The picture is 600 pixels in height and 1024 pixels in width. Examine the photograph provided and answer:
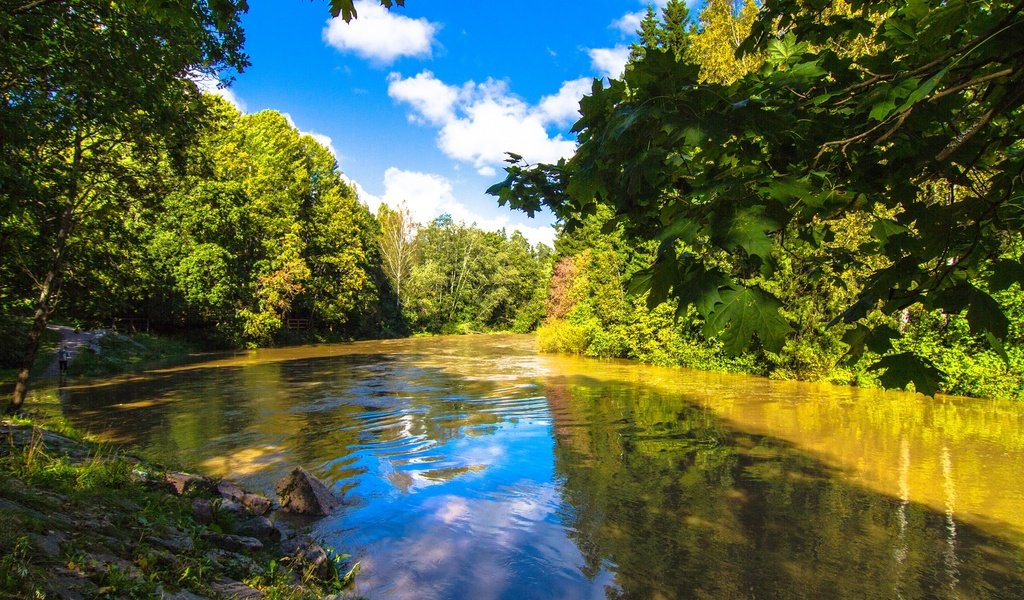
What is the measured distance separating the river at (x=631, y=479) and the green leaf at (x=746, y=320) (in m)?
4.32

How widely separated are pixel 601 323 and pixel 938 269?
26.0m

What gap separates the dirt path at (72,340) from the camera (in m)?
20.3

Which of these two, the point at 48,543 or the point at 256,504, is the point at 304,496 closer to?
the point at 256,504

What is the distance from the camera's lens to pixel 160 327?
31.7 meters

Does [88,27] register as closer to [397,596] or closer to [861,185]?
[397,596]

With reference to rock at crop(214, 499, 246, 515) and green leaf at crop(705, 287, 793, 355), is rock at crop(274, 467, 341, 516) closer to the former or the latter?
rock at crop(214, 499, 246, 515)

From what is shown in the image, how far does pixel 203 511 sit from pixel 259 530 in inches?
24.8

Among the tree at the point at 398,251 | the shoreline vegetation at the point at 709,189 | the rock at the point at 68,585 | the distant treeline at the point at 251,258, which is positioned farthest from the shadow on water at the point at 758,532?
the tree at the point at 398,251

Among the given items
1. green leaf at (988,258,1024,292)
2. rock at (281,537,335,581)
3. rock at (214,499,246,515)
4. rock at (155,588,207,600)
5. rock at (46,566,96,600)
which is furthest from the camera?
rock at (214,499,246,515)

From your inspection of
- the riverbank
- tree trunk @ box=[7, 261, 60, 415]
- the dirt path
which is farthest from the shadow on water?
the dirt path

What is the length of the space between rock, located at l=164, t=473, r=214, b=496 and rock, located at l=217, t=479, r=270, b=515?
17cm

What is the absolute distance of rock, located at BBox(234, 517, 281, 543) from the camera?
557 centimetres

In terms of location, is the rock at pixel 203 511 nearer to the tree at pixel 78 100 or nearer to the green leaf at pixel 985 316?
the tree at pixel 78 100

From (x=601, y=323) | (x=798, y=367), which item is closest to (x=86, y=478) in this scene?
(x=798, y=367)
